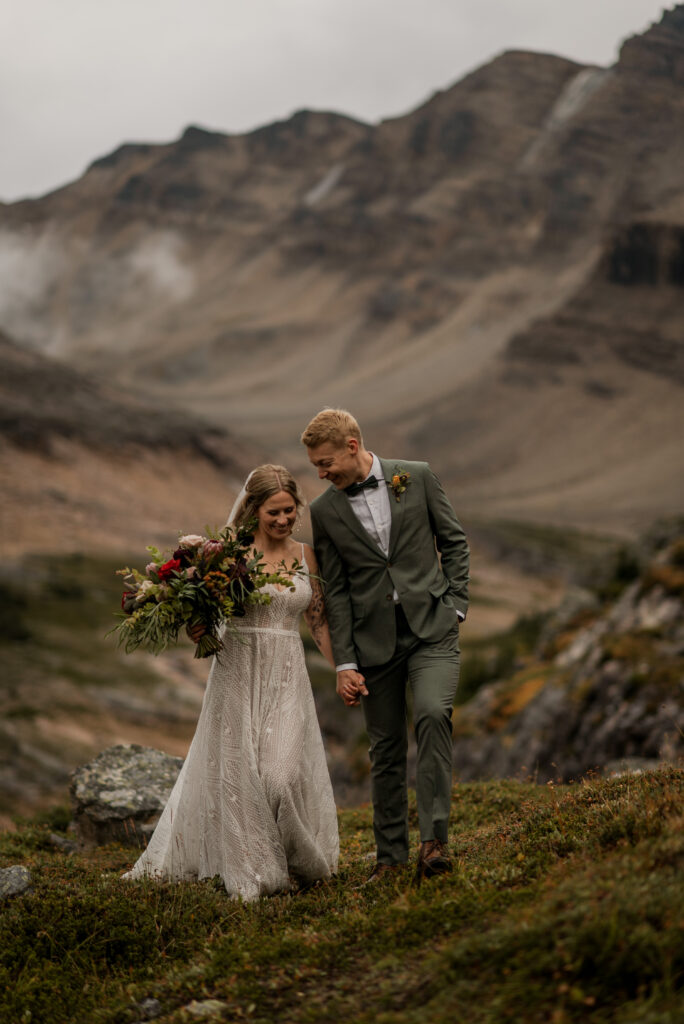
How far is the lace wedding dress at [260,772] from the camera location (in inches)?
266

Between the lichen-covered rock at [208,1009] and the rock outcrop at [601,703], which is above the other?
the lichen-covered rock at [208,1009]

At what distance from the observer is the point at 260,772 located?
681cm

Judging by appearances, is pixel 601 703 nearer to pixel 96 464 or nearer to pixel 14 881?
pixel 14 881

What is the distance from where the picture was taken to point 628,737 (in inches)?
634

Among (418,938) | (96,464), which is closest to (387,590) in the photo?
(418,938)

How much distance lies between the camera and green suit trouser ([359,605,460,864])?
622cm

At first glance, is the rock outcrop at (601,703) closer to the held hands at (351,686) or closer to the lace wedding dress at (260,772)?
the lace wedding dress at (260,772)

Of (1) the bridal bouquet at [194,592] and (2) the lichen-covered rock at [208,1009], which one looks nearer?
(2) the lichen-covered rock at [208,1009]

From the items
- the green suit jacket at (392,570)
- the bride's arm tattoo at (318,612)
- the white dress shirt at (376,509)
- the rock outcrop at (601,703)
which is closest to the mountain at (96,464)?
the rock outcrop at (601,703)

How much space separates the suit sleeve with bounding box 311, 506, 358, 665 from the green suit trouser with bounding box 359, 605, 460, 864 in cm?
24

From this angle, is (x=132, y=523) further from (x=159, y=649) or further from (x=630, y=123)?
(x=630, y=123)

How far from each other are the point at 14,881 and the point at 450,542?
11.5 ft

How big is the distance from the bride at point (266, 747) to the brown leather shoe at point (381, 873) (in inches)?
15.5

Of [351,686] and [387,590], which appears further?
[387,590]
